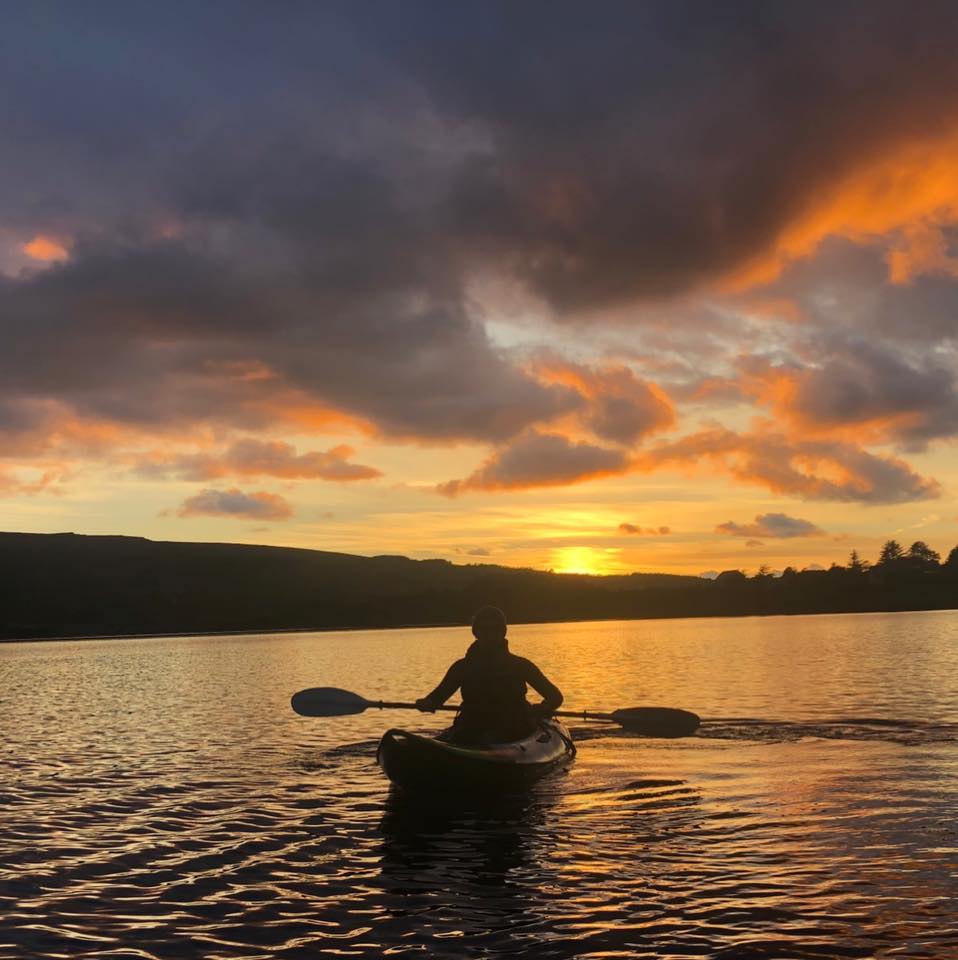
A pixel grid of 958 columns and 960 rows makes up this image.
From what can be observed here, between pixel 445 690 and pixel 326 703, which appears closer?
pixel 445 690

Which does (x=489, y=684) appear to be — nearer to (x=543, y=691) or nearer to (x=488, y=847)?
(x=543, y=691)

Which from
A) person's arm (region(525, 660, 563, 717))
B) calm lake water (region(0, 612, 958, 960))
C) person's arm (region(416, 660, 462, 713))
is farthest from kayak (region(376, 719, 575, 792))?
person's arm (region(525, 660, 563, 717))

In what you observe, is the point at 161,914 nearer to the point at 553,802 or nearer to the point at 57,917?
the point at 57,917

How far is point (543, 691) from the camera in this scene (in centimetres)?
1988

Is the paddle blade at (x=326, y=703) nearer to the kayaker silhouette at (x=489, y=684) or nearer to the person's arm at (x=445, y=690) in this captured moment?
the person's arm at (x=445, y=690)

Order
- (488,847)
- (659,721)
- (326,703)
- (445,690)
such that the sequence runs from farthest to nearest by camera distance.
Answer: (326,703)
(659,721)
(445,690)
(488,847)

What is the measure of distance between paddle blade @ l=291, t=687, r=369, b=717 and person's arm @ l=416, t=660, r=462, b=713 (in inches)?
108

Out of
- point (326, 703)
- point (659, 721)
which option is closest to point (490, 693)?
point (659, 721)

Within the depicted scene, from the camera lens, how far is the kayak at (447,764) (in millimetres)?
16938

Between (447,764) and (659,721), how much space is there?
6.38 meters

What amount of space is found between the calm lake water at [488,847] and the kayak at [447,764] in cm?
42

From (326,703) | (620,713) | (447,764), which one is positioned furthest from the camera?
(326,703)

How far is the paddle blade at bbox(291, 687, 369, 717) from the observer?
22.4m

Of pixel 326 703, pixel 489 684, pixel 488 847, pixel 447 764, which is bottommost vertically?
pixel 488 847
